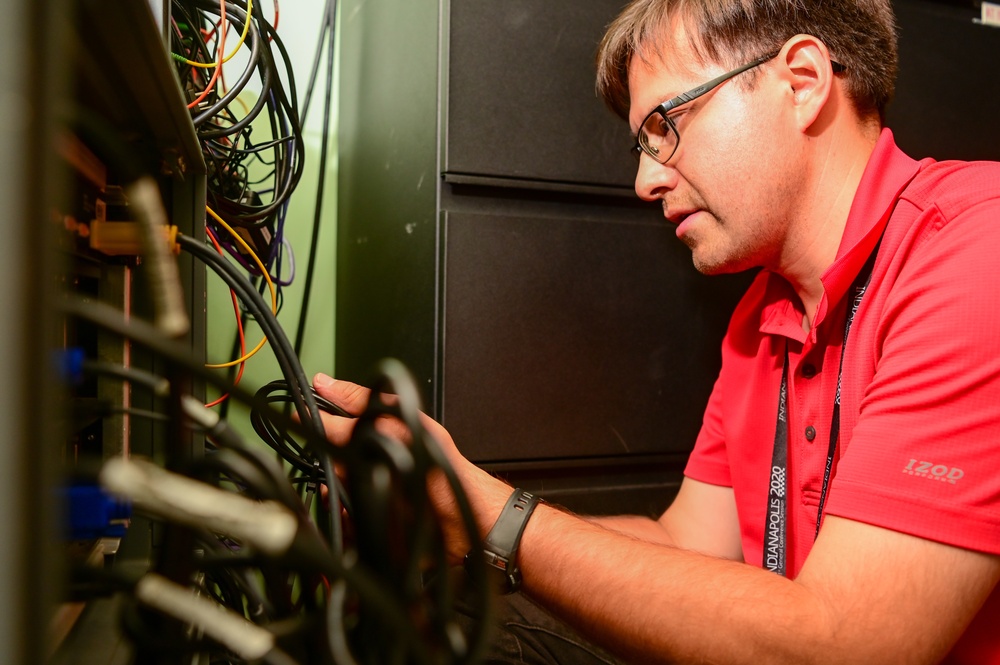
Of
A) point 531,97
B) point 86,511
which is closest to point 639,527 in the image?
point 531,97

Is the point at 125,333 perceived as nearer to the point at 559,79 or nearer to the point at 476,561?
the point at 476,561

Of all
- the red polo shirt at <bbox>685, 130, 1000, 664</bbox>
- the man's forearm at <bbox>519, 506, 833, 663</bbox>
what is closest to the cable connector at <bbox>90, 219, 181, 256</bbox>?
the man's forearm at <bbox>519, 506, 833, 663</bbox>

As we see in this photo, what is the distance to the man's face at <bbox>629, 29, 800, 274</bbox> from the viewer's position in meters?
0.81

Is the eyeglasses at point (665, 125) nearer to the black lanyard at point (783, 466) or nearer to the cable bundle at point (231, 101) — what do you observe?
the black lanyard at point (783, 466)

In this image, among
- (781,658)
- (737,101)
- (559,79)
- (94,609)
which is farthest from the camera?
(559,79)

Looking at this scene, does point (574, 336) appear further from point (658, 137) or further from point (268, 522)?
point (268, 522)

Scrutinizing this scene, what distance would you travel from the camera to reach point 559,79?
938 millimetres

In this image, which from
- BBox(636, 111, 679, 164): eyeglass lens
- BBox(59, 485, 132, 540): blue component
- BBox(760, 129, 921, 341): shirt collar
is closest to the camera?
BBox(59, 485, 132, 540): blue component

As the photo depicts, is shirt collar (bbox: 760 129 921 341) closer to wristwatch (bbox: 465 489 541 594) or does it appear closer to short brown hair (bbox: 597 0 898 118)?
short brown hair (bbox: 597 0 898 118)

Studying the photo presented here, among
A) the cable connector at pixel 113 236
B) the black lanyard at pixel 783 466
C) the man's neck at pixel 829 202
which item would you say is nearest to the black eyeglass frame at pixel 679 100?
the man's neck at pixel 829 202

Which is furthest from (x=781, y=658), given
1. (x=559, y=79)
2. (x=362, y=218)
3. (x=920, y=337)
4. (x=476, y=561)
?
(x=362, y=218)

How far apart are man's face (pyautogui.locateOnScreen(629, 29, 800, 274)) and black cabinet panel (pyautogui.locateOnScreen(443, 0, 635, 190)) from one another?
8cm

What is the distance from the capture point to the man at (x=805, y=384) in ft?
1.76

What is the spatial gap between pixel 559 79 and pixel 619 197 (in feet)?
0.62
